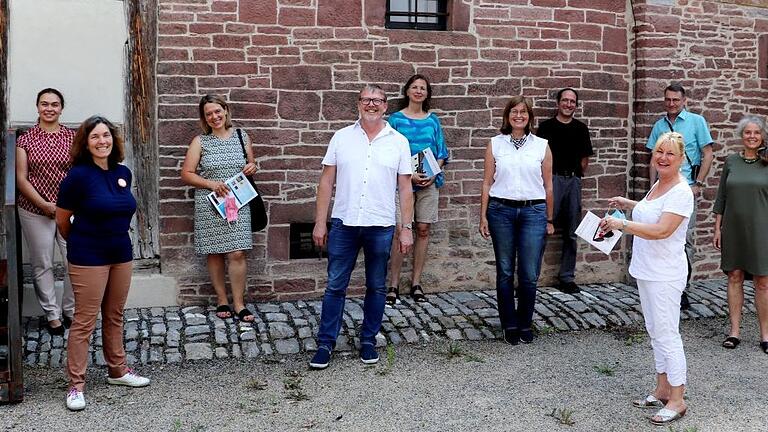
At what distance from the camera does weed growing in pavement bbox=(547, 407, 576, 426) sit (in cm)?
460

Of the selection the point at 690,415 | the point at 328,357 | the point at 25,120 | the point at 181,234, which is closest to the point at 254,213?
the point at 181,234

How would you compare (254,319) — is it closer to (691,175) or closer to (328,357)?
(328,357)

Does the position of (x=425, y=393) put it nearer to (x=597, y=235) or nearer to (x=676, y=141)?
(x=597, y=235)

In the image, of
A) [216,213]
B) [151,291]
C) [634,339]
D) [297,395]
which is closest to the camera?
[297,395]

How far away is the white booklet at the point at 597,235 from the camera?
4871mm

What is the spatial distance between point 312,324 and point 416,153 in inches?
67.5

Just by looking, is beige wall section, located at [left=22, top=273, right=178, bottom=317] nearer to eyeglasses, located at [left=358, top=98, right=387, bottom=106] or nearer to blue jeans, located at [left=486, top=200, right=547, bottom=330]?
eyeglasses, located at [left=358, top=98, right=387, bottom=106]

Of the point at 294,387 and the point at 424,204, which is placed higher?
the point at 424,204

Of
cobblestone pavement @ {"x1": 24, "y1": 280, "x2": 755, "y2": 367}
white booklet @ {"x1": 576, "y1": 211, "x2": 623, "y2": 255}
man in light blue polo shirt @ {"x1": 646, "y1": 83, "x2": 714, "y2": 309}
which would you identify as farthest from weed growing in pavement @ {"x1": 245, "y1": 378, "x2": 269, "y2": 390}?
man in light blue polo shirt @ {"x1": 646, "y1": 83, "x2": 714, "y2": 309}

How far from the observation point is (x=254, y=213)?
656 cm

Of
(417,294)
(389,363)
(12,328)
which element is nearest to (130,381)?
(12,328)

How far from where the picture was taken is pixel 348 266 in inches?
219

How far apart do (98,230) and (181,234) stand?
214cm

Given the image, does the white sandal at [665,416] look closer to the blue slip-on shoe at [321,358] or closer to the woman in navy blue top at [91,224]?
the blue slip-on shoe at [321,358]
